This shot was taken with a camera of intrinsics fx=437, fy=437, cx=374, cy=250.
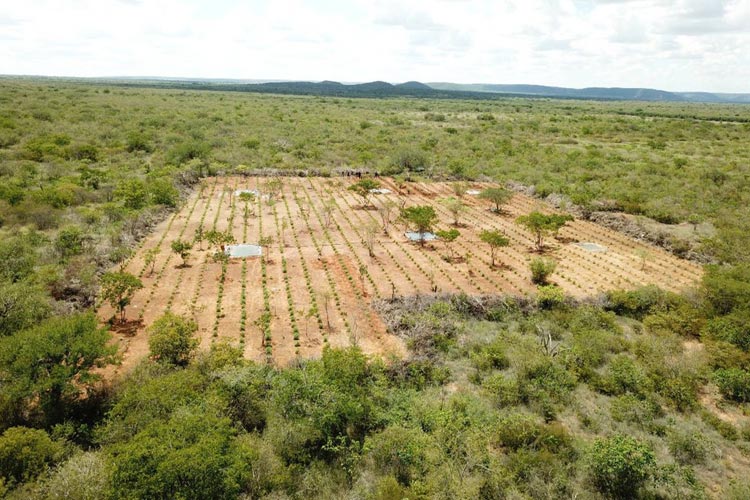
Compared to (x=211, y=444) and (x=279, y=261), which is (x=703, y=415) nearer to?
(x=211, y=444)

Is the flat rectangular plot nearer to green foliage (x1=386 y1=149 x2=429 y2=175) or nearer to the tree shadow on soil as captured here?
the tree shadow on soil

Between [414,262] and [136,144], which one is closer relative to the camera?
[414,262]

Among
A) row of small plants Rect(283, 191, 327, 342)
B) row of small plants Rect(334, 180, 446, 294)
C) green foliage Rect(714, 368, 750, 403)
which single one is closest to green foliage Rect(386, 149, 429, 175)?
row of small plants Rect(283, 191, 327, 342)

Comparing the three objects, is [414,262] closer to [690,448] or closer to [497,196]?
[497,196]

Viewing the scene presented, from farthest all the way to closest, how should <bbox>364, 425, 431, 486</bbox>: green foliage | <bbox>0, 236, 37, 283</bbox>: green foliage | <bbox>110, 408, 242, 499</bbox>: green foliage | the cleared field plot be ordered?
<bbox>0, 236, 37, 283</bbox>: green foliage → the cleared field plot → <bbox>364, 425, 431, 486</bbox>: green foliage → <bbox>110, 408, 242, 499</bbox>: green foliage

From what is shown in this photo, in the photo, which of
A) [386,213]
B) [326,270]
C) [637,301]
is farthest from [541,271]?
[386,213]

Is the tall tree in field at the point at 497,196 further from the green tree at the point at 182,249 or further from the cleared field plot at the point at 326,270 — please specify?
the green tree at the point at 182,249
